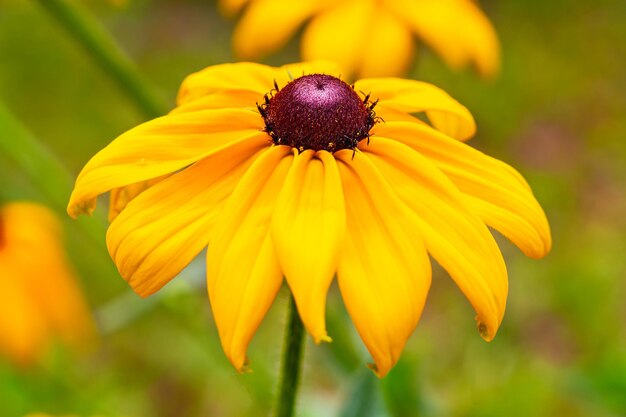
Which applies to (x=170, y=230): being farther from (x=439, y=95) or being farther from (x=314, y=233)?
(x=439, y=95)

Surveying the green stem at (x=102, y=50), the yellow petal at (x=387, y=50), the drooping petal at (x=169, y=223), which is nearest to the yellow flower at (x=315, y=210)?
the drooping petal at (x=169, y=223)

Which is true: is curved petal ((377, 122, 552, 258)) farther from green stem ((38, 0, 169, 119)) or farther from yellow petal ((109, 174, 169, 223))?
green stem ((38, 0, 169, 119))

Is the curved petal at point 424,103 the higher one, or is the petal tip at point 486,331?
the curved petal at point 424,103

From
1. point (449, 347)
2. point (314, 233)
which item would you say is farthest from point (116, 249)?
point (449, 347)

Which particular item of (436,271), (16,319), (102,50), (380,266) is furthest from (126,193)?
(436,271)

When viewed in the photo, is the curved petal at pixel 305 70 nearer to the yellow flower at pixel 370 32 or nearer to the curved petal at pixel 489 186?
the curved petal at pixel 489 186

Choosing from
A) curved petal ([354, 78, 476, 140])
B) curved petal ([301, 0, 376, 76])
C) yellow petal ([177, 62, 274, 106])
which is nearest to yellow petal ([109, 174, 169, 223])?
yellow petal ([177, 62, 274, 106])
